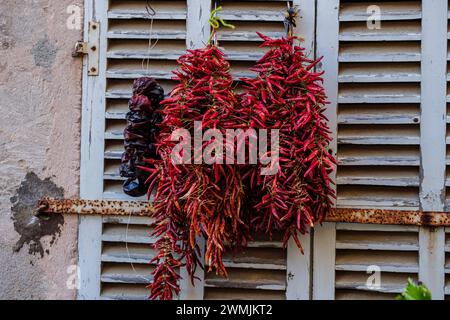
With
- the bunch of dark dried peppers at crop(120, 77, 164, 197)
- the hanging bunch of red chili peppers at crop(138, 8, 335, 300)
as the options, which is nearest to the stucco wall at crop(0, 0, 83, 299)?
the bunch of dark dried peppers at crop(120, 77, 164, 197)

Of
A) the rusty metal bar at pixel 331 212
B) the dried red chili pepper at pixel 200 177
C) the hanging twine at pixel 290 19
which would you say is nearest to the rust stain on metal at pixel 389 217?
the rusty metal bar at pixel 331 212

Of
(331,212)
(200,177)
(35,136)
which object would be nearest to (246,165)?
(200,177)

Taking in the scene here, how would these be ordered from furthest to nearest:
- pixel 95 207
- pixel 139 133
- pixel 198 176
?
pixel 95 207 < pixel 139 133 < pixel 198 176

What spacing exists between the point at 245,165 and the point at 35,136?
121 cm

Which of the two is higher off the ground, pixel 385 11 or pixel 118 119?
pixel 385 11

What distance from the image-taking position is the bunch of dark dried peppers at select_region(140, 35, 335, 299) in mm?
2158

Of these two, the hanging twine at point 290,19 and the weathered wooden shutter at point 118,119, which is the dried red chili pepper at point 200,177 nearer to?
the weathered wooden shutter at point 118,119

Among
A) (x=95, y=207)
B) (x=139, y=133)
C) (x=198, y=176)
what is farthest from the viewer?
(x=95, y=207)

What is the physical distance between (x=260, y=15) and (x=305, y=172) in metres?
0.88

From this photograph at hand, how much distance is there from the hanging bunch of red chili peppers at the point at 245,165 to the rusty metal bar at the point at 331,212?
0.19 m

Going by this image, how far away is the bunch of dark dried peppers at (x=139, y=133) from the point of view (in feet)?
7.75

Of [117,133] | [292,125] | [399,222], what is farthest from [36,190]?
[399,222]

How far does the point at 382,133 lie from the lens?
246cm

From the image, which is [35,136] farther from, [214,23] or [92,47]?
[214,23]
